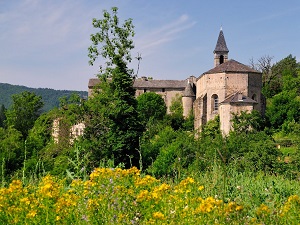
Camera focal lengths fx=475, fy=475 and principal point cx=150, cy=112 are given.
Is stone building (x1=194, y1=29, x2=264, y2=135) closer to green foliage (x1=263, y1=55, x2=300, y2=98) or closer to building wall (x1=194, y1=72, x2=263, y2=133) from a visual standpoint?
building wall (x1=194, y1=72, x2=263, y2=133)

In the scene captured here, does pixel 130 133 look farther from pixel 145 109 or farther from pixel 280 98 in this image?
pixel 145 109

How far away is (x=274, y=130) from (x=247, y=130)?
207 inches

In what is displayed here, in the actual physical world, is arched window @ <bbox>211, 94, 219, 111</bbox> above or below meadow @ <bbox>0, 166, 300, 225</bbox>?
above

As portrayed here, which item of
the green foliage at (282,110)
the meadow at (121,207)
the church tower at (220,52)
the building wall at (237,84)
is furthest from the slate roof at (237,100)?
the meadow at (121,207)

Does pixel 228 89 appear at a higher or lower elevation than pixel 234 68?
lower

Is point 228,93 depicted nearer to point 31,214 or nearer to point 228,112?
point 228,112

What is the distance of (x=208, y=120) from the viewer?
5488cm

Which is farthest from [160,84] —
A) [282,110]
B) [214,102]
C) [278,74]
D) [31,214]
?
[31,214]

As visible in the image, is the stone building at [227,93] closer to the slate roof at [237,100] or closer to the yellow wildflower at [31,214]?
the slate roof at [237,100]

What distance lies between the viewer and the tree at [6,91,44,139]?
210 feet

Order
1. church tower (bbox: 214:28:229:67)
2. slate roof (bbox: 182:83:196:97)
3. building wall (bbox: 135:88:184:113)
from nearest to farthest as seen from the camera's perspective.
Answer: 1. church tower (bbox: 214:28:229:67)
2. slate roof (bbox: 182:83:196:97)
3. building wall (bbox: 135:88:184:113)

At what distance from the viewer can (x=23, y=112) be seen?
65.6 m

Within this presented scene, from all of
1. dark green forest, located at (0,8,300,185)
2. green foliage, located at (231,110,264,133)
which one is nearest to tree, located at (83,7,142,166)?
dark green forest, located at (0,8,300,185)

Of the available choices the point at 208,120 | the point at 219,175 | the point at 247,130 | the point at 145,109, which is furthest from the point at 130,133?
the point at 145,109
